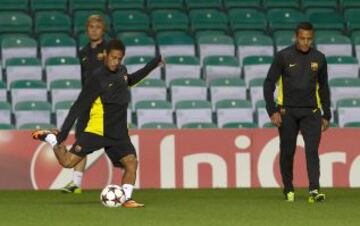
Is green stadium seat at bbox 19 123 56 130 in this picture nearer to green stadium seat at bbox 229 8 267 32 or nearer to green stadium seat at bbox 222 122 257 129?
green stadium seat at bbox 222 122 257 129

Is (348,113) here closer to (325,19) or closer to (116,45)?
(325,19)

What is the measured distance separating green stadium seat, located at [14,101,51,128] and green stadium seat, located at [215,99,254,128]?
2.28 metres

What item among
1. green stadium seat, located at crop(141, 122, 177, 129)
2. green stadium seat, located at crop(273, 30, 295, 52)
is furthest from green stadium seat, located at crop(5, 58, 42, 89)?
green stadium seat, located at crop(273, 30, 295, 52)

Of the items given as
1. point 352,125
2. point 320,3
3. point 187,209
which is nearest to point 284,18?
point 320,3

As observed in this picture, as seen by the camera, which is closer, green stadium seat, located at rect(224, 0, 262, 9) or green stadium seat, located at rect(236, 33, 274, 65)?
green stadium seat, located at rect(236, 33, 274, 65)

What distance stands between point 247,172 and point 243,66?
3.44 m

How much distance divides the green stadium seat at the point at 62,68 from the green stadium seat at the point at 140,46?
39.6 inches

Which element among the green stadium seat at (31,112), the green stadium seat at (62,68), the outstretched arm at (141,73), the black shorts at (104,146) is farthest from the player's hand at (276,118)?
the green stadium seat at (62,68)

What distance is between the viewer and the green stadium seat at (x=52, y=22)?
18734mm

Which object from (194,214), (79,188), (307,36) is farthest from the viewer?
(79,188)

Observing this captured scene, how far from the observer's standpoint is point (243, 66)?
18.1 m

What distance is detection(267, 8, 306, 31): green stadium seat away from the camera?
1942 centimetres

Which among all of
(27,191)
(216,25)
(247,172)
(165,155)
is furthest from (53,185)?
(216,25)

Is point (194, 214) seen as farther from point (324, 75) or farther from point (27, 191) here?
point (27, 191)
